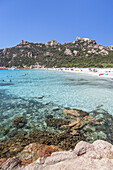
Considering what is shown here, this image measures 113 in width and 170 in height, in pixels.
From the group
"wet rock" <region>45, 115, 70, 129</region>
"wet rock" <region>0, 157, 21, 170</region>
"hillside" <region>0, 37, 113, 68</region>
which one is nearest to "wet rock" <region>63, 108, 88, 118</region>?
"wet rock" <region>45, 115, 70, 129</region>

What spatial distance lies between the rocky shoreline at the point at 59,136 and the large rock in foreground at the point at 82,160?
60 cm

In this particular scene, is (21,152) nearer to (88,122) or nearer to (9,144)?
(9,144)

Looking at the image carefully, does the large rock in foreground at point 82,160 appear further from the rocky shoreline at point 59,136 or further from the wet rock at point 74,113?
the wet rock at point 74,113

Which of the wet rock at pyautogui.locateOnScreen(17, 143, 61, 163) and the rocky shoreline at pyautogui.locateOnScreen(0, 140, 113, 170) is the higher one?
the rocky shoreline at pyautogui.locateOnScreen(0, 140, 113, 170)

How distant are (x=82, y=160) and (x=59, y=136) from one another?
3141 mm

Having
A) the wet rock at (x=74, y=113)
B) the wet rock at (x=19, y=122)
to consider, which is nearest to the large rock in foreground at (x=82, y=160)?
the wet rock at (x=19, y=122)

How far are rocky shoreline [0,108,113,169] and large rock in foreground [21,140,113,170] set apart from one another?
60cm

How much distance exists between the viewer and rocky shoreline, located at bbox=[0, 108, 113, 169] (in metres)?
4.34

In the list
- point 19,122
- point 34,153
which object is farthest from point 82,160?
point 19,122

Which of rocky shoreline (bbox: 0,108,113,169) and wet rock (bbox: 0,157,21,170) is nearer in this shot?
wet rock (bbox: 0,157,21,170)

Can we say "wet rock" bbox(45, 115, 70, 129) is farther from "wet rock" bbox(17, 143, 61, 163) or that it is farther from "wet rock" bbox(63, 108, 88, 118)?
"wet rock" bbox(17, 143, 61, 163)

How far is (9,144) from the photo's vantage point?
5.32 metres

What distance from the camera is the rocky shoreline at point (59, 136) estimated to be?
171 inches

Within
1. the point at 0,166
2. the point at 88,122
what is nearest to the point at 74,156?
the point at 0,166
